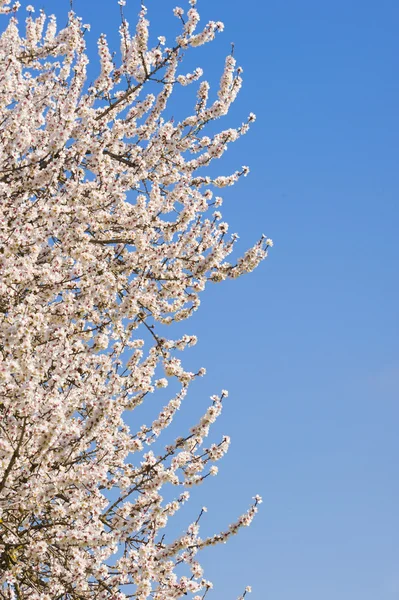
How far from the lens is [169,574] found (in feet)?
32.2

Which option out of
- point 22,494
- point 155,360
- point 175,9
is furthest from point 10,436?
point 175,9

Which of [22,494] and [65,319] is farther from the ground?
[65,319]

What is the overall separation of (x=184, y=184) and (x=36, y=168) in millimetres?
4196

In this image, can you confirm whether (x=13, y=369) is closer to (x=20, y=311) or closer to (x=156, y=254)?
(x=20, y=311)

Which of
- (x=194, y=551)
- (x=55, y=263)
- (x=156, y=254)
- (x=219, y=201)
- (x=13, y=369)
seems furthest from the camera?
(x=219, y=201)

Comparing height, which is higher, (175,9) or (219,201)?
(175,9)

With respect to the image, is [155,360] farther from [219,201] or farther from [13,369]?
[13,369]

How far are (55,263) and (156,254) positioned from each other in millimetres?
2449

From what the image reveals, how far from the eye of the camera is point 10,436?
27.9 ft

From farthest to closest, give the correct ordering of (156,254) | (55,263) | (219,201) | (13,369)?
(219,201), (156,254), (55,263), (13,369)

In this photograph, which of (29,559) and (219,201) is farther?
(219,201)

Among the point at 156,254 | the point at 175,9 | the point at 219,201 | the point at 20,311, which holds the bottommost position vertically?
the point at 20,311

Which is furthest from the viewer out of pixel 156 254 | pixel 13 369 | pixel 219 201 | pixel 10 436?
pixel 219 201

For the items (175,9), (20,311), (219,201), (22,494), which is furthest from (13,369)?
(175,9)
